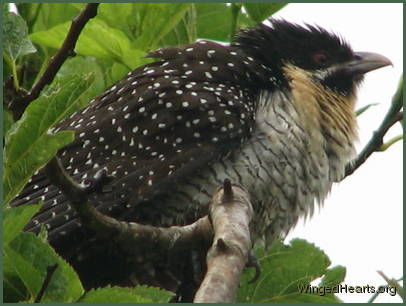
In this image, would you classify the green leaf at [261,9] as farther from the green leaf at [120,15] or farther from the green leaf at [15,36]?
the green leaf at [15,36]

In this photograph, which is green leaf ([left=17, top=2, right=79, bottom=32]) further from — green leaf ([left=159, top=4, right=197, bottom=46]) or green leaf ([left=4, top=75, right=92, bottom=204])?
green leaf ([left=4, top=75, right=92, bottom=204])

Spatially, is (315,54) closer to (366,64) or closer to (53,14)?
(366,64)

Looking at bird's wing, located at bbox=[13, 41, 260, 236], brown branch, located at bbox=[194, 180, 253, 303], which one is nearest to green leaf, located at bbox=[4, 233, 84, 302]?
brown branch, located at bbox=[194, 180, 253, 303]

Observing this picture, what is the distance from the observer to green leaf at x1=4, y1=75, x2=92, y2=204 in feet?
8.41

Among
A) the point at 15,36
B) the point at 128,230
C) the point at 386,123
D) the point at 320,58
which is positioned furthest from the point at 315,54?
the point at 128,230

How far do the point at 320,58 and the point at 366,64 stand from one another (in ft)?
0.96

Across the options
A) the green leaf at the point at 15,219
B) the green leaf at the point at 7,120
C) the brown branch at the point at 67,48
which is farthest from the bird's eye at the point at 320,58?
the green leaf at the point at 15,219

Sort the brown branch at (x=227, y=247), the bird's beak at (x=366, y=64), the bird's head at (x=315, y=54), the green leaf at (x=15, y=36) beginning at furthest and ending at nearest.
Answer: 1. the bird's beak at (x=366, y=64)
2. the bird's head at (x=315, y=54)
3. the green leaf at (x=15, y=36)
4. the brown branch at (x=227, y=247)

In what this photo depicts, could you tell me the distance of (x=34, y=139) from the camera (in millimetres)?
2588

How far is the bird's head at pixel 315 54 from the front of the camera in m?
5.32

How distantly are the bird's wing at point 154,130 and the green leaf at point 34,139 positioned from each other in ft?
4.92

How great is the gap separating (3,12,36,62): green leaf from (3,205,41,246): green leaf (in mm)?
982

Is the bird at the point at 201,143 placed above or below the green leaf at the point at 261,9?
below

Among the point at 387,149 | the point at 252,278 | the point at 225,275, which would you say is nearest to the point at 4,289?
the point at 225,275
